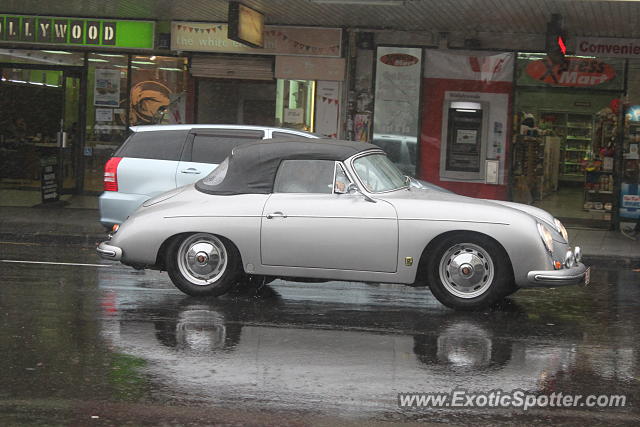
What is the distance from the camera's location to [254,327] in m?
7.98

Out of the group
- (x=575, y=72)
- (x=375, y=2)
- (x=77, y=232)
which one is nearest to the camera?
(x=375, y=2)

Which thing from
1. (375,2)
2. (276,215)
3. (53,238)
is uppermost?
(375,2)

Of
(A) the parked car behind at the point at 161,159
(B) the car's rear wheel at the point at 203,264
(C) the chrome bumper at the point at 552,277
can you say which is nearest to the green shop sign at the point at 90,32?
(A) the parked car behind at the point at 161,159

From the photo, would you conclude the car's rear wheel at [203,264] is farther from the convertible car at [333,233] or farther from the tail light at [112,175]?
the tail light at [112,175]

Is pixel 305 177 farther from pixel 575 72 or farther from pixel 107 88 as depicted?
pixel 107 88

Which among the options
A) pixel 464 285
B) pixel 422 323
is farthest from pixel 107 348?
pixel 464 285

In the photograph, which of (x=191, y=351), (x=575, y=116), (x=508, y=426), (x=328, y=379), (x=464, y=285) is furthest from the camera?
(x=575, y=116)

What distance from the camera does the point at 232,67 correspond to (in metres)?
19.2

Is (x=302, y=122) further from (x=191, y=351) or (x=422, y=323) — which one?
(x=191, y=351)

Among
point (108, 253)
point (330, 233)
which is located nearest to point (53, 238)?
point (108, 253)

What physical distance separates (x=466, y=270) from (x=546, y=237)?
Result: 2.47 ft

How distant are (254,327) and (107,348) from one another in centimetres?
133

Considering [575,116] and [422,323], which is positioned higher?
[575,116]

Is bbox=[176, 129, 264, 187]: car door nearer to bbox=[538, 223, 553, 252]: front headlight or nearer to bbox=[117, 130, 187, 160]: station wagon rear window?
bbox=[117, 130, 187, 160]: station wagon rear window
